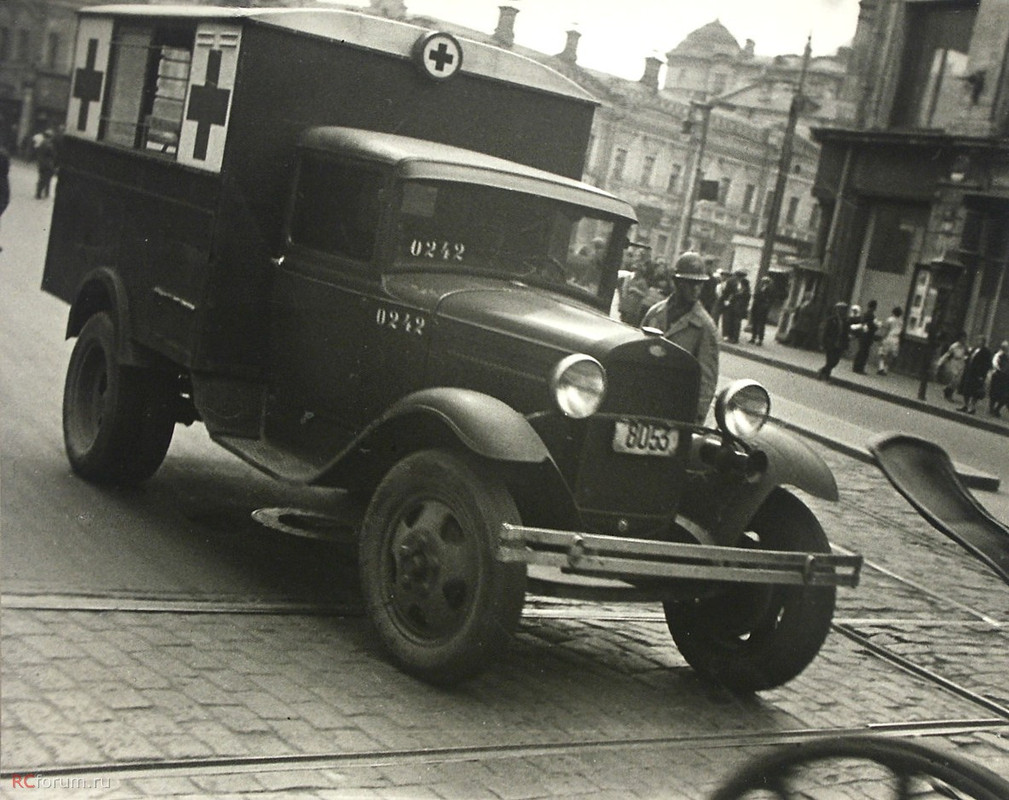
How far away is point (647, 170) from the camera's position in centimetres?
1327

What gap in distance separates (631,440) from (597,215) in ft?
5.46

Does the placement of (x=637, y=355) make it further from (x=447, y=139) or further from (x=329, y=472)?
(x=447, y=139)

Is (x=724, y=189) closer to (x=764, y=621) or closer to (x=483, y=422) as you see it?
(x=764, y=621)

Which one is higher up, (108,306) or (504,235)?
(504,235)

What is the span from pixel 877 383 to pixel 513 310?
21.1 metres

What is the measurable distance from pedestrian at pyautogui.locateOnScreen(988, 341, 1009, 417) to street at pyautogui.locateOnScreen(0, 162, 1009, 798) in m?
12.9

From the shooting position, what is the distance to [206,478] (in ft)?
27.4

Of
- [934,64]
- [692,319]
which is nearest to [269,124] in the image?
[692,319]

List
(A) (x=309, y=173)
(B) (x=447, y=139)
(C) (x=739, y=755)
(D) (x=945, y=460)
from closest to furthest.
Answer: (D) (x=945, y=460), (C) (x=739, y=755), (A) (x=309, y=173), (B) (x=447, y=139)

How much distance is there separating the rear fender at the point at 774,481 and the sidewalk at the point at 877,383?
549 inches

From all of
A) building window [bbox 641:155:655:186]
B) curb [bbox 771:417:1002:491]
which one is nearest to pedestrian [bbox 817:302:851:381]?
curb [bbox 771:417:1002:491]

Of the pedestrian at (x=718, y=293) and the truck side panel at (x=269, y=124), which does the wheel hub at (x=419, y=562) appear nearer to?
the truck side panel at (x=269, y=124)

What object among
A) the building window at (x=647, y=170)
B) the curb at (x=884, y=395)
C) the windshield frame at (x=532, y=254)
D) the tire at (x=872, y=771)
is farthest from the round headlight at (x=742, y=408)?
the curb at (x=884, y=395)

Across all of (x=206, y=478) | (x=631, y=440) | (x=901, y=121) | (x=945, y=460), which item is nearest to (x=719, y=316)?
(x=901, y=121)
